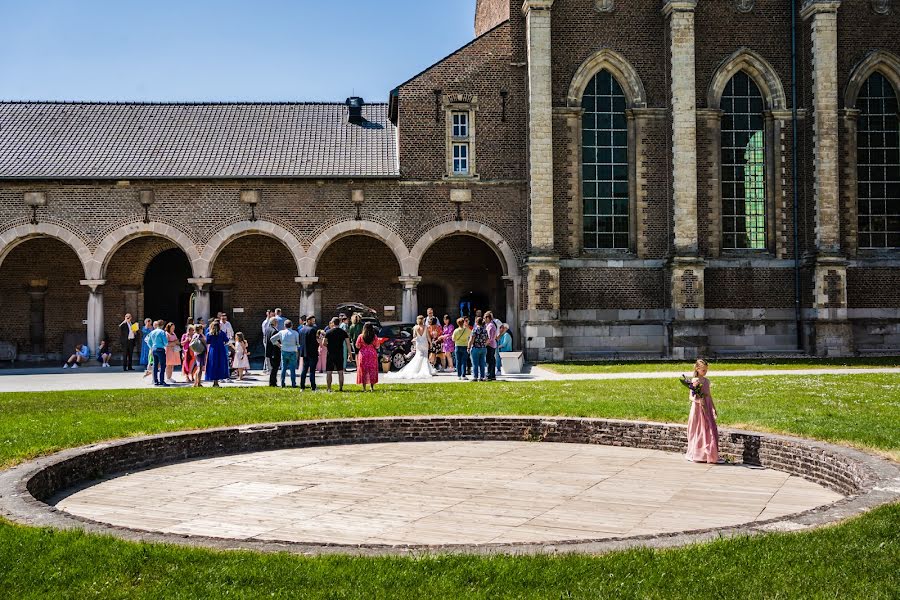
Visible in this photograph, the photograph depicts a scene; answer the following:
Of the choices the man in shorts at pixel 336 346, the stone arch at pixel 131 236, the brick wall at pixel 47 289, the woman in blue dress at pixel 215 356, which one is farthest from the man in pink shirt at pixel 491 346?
the brick wall at pixel 47 289

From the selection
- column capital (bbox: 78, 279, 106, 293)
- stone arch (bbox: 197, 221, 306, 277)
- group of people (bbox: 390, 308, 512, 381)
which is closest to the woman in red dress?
group of people (bbox: 390, 308, 512, 381)

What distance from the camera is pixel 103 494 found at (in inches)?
361

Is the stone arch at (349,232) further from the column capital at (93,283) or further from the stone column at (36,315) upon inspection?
the stone column at (36,315)

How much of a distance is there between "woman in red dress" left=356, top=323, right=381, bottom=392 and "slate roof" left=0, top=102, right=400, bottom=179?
11.1 meters

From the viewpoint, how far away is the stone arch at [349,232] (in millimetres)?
29000

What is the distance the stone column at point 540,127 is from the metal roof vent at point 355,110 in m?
6.96

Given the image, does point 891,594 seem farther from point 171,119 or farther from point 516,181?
point 171,119

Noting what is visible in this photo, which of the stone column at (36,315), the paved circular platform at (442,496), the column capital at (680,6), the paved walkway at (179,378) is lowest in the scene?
the paved circular platform at (442,496)

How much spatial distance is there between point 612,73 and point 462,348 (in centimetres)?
1150

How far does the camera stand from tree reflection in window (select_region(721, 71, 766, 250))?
97.3 ft

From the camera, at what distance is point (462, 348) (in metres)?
22.8

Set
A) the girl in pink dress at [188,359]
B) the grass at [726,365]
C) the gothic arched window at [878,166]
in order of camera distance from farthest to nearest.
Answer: the gothic arched window at [878,166], the grass at [726,365], the girl in pink dress at [188,359]

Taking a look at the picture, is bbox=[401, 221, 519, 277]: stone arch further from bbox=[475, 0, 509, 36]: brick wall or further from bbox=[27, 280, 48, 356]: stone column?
bbox=[27, 280, 48, 356]: stone column

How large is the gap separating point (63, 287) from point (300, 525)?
27484 millimetres
